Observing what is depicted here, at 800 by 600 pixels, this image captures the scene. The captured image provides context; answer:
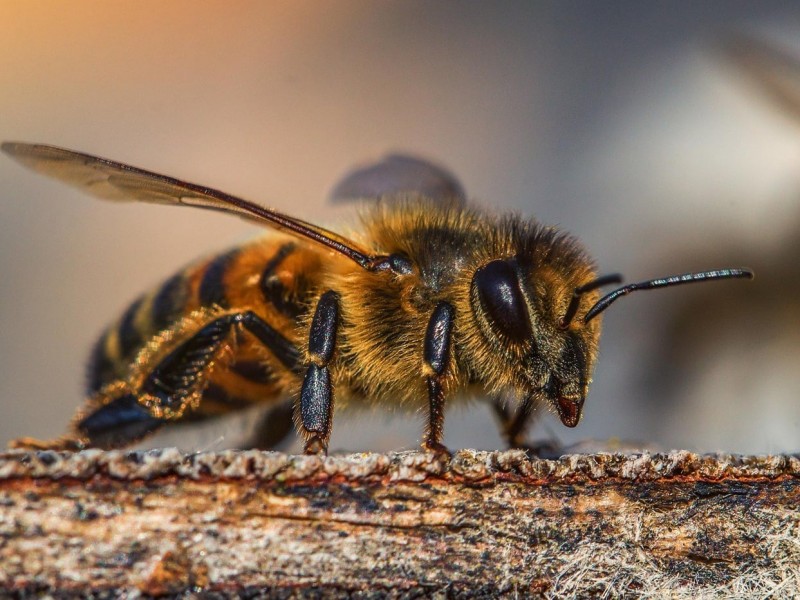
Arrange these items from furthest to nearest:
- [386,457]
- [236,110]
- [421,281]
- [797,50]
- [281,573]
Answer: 1. [236,110]
2. [797,50]
3. [421,281]
4. [386,457]
5. [281,573]

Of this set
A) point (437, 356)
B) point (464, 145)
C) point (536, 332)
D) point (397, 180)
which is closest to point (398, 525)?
point (437, 356)

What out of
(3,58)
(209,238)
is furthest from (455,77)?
(3,58)

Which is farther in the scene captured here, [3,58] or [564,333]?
[3,58]

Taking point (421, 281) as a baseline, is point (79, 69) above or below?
above

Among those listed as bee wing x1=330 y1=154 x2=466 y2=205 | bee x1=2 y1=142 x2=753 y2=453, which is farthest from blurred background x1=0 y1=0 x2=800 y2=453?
bee x1=2 y1=142 x2=753 y2=453

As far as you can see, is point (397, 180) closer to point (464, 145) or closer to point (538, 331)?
point (464, 145)

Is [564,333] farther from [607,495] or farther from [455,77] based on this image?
[455,77]
